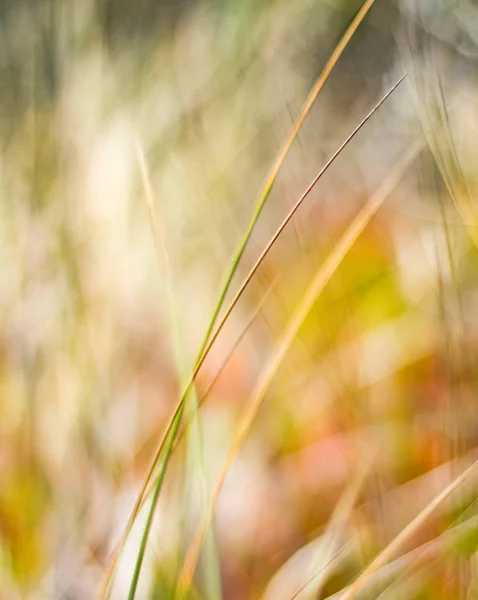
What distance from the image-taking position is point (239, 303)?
19.9 inches

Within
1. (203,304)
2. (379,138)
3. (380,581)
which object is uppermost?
(379,138)

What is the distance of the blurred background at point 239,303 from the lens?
0.33 m

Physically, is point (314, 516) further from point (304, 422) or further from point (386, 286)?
point (386, 286)

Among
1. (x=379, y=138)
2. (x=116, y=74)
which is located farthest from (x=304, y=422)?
(x=116, y=74)

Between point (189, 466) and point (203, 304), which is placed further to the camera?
point (203, 304)

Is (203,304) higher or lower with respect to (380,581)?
higher

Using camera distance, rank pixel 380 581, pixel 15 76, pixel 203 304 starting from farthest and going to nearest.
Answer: pixel 15 76, pixel 203 304, pixel 380 581

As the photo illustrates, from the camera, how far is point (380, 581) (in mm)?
284

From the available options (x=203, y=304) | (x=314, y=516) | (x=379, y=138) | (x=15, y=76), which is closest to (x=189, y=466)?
(x=314, y=516)

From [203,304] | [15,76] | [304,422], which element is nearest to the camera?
[304,422]

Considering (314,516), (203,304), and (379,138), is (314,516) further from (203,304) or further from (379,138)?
(379,138)

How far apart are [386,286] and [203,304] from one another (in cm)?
15

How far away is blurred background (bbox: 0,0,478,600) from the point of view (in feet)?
1.09

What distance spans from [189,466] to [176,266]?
263 millimetres
